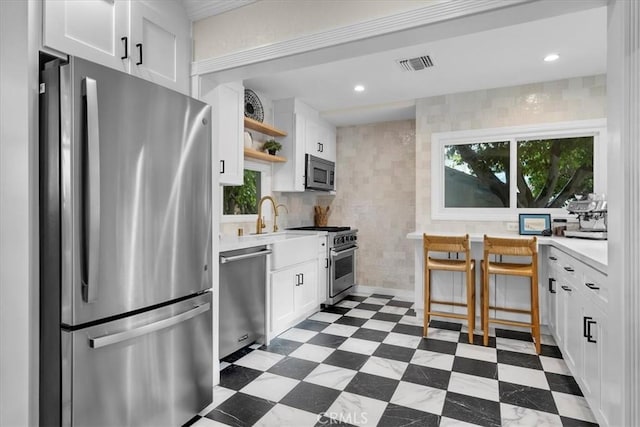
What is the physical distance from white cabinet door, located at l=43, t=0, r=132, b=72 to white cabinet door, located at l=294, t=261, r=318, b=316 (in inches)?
92.9

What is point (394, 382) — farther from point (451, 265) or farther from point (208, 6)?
point (208, 6)

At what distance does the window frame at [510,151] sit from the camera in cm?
350

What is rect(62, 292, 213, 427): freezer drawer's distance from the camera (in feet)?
4.66

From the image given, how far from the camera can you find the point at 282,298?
3277 millimetres

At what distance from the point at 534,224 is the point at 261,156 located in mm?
2953

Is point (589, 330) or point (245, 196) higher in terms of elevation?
point (245, 196)

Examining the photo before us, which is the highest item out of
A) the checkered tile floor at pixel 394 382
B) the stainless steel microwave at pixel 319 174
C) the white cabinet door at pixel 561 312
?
the stainless steel microwave at pixel 319 174

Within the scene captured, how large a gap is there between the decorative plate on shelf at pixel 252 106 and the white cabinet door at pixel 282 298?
173cm

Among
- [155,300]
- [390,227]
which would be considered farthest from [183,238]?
[390,227]

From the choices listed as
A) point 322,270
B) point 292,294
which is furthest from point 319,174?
point 292,294

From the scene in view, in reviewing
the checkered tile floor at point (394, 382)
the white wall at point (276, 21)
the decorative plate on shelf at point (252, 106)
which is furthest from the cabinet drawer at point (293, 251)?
the white wall at point (276, 21)

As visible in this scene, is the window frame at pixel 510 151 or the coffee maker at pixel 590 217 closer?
the coffee maker at pixel 590 217

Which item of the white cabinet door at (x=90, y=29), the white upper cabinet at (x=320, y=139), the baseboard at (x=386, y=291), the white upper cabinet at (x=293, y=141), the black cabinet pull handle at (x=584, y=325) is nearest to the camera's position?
the white cabinet door at (x=90, y=29)

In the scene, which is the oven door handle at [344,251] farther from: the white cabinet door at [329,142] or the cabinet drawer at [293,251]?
the white cabinet door at [329,142]
